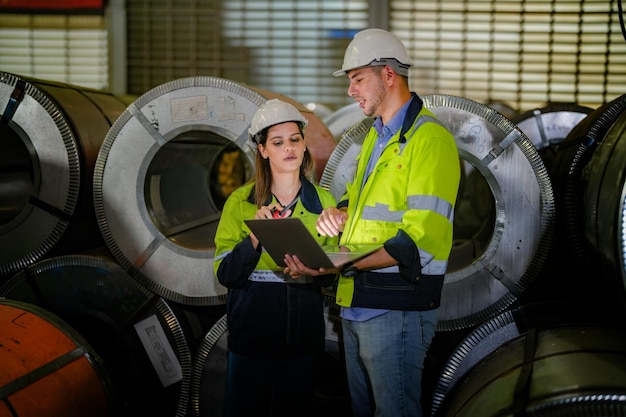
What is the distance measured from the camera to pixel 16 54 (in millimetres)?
6977

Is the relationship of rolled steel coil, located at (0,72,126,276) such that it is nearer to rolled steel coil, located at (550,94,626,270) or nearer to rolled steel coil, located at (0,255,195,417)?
rolled steel coil, located at (0,255,195,417)

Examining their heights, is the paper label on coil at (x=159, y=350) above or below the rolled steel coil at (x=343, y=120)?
below

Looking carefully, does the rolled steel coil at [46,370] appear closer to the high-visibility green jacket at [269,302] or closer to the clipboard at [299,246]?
the high-visibility green jacket at [269,302]

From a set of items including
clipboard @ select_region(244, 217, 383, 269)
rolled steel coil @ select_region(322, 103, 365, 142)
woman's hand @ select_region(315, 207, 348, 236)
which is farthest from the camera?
rolled steel coil @ select_region(322, 103, 365, 142)

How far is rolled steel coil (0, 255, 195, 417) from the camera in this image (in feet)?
10.8

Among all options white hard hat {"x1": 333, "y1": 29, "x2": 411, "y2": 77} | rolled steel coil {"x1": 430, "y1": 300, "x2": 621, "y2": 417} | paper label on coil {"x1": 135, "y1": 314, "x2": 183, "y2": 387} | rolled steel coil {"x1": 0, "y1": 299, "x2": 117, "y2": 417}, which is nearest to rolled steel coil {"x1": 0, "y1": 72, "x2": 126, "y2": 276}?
rolled steel coil {"x1": 0, "y1": 299, "x2": 117, "y2": 417}

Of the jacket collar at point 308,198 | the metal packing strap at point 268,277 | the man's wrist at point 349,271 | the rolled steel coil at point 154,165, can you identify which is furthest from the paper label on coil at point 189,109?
the man's wrist at point 349,271

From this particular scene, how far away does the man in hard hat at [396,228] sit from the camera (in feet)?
6.98

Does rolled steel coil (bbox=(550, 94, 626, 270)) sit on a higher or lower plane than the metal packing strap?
higher

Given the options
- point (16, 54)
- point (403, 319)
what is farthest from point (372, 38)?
point (16, 54)

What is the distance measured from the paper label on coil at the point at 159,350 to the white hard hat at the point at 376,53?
1707mm

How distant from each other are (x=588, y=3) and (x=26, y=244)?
5.48 metres

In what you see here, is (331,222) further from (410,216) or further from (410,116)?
(410,116)

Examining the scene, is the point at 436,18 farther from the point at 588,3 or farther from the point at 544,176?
the point at 544,176
